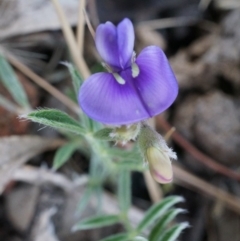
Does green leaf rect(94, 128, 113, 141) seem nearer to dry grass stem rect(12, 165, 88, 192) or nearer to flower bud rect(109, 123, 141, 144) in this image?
flower bud rect(109, 123, 141, 144)

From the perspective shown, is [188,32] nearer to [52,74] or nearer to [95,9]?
[95,9]

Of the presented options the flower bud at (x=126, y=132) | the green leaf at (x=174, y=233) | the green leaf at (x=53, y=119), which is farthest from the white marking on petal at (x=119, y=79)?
the green leaf at (x=174, y=233)

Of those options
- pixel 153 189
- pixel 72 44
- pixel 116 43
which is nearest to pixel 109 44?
pixel 116 43

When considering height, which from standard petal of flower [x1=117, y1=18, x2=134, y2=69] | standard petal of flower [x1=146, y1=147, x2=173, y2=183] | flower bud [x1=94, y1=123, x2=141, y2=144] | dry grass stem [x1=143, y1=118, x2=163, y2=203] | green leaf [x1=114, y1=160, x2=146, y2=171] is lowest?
dry grass stem [x1=143, y1=118, x2=163, y2=203]

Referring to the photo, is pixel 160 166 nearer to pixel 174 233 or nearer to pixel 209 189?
pixel 174 233

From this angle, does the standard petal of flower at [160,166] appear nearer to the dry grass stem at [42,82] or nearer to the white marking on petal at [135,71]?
the white marking on petal at [135,71]

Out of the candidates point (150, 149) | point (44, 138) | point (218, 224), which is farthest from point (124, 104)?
point (218, 224)

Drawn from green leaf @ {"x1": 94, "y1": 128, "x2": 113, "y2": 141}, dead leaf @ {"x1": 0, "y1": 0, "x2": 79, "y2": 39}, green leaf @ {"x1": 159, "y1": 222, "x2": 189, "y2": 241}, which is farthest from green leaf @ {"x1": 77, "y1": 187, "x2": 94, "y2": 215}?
dead leaf @ {"x1": 0, "y1": 0, "x2": 79, "y2": 39}

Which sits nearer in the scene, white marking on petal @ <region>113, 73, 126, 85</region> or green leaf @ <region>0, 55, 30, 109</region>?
white marking on petal @ <region>113, 73, 126, 85</region>
